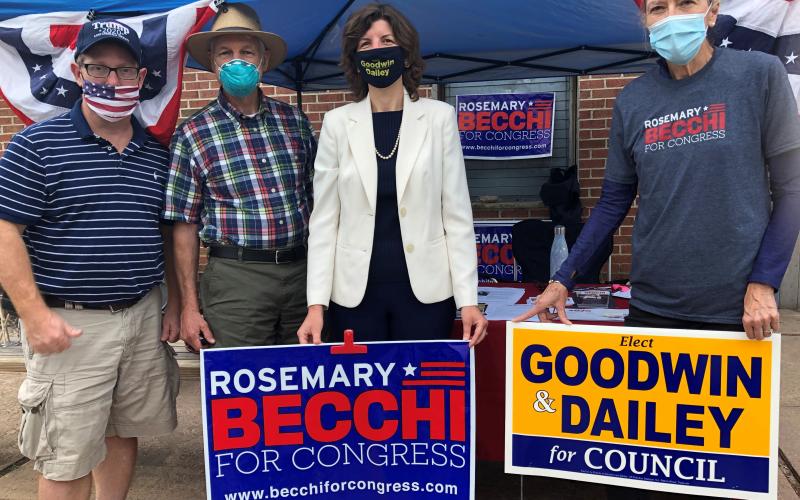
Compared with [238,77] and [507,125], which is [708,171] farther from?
[507,125]

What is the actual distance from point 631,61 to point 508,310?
244 cm

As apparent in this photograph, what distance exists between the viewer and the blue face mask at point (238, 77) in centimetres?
216

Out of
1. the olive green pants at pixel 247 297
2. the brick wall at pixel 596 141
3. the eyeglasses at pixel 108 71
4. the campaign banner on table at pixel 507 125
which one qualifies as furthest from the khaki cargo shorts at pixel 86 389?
the brick wall at pixel 596 141

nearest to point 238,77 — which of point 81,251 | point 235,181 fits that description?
point 235,181

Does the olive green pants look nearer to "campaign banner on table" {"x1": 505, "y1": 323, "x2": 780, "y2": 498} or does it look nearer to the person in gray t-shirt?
"campaign banner on table" {"x1": 505, "y1": 323, "x2": 780, "y2": 498}

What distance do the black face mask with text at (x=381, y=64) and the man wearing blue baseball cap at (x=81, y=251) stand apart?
799 mm

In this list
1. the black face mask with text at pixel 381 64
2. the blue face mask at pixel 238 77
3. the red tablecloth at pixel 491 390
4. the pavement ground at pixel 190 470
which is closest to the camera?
the black face mask with text at pixel 381 64

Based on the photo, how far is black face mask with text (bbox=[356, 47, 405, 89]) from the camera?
1.95 meters

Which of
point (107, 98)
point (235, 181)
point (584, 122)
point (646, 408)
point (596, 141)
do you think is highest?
point (584, 122)

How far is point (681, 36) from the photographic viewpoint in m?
1.71

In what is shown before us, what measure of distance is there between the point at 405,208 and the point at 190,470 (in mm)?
2126

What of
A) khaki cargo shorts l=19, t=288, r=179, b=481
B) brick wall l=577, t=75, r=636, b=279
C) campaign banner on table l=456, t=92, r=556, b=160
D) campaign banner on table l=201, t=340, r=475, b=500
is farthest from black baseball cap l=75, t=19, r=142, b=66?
brick wall l=577, t=75, r=636, b=279

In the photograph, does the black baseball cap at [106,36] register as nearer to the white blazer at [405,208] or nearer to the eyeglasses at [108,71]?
the eyeglasses at [108,71]

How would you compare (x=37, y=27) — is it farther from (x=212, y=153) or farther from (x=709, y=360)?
(x=709, y=360)
